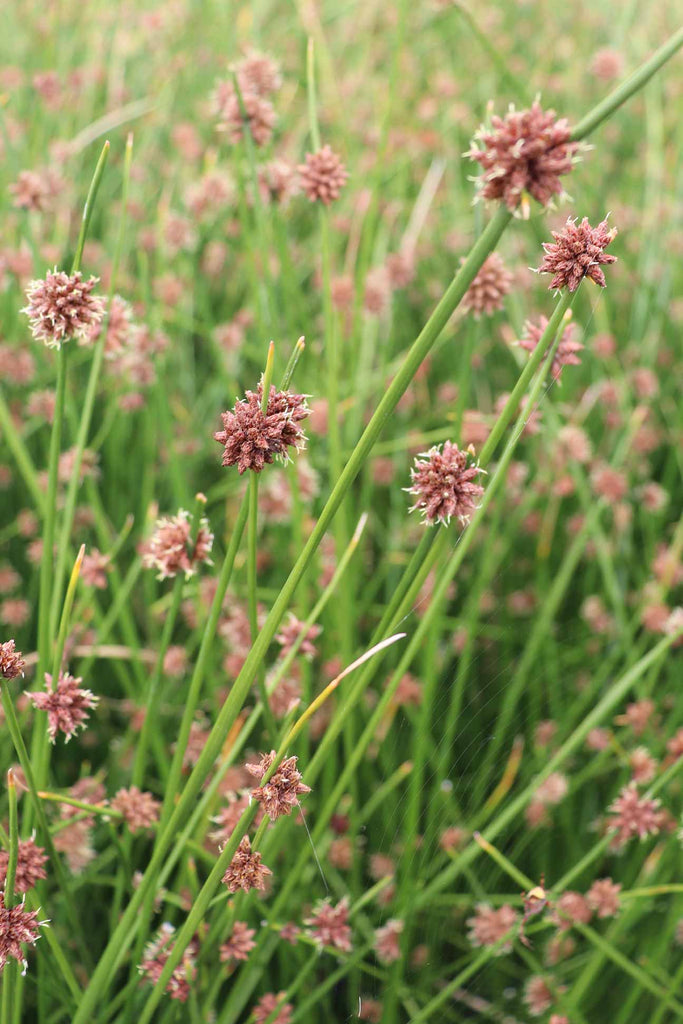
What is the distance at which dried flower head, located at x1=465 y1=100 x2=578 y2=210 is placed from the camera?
1.94ft

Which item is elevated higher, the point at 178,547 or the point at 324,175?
the point at 324,175

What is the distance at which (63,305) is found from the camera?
2.99ft

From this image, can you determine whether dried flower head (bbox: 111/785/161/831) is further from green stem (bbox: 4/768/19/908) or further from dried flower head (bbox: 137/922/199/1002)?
green stem (bbox: 4/768/19/908)

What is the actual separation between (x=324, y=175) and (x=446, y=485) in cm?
63

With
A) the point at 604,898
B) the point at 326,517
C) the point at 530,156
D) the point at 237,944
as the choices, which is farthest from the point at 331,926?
the point at 530,156

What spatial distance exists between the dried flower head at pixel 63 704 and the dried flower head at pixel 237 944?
29 centimetres

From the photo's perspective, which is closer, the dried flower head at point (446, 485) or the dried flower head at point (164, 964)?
the dried flower head at point (446, 485)

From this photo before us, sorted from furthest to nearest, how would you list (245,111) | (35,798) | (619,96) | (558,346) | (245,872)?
1. (245,111)
2. (558,346)
3. (35,798)
4. (245,872)
5. (619,96)

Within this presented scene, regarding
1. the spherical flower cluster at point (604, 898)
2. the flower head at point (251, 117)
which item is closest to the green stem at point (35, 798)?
the spherical flower cluster at point (604, 898)

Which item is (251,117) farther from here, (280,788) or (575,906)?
(575,906)

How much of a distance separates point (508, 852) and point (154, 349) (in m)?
1.00

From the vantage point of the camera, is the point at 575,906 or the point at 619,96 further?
the point at 575,906

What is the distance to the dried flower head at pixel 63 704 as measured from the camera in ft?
3.12

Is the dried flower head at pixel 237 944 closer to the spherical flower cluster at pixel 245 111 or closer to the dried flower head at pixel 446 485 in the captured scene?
the dried flower head at pixel 446 485
